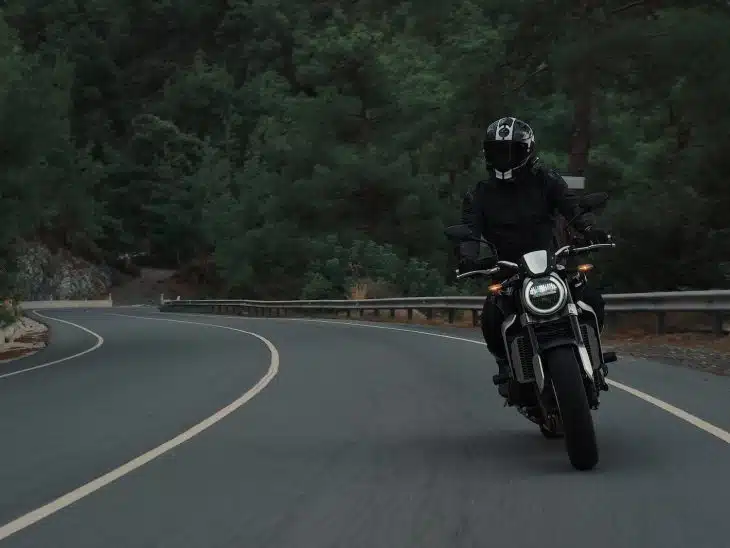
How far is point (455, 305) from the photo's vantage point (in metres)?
37.1

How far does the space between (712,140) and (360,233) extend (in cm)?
4128

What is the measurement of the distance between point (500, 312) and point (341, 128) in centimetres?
6810

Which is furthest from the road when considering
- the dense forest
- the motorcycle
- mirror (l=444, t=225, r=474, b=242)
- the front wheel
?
the dense forest

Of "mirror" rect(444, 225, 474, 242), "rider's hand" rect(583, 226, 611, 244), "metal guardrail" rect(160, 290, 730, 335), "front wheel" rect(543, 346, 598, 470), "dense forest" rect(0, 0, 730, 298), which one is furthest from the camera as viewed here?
"dense forest" rect(0, 0, 730, 298)

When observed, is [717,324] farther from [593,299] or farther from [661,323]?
[593,299]

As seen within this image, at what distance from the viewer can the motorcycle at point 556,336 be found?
29.5 ft

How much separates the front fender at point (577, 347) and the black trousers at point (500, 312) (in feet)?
1.81

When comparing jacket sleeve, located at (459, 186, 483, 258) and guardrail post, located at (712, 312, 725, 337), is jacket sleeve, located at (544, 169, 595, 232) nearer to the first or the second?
jacket sleeve, located at (459, 186, 483, 258)

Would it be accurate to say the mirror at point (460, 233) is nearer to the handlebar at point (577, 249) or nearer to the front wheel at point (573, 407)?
the handlebar at point (577, 249)

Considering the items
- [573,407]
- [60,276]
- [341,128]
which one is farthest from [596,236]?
[60,276]

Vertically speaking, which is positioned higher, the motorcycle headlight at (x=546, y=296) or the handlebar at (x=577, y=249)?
the handlebar at (x=577, y=249)

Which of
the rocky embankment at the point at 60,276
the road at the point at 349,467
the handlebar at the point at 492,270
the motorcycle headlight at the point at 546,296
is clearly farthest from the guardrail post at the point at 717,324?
the rocky embankment at the point at 60,276

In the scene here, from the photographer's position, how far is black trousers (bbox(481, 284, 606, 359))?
32.2ft

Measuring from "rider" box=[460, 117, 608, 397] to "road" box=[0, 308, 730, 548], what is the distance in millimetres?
1130
